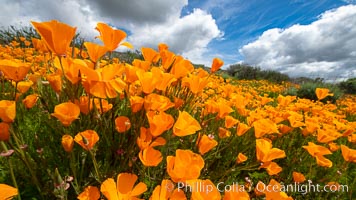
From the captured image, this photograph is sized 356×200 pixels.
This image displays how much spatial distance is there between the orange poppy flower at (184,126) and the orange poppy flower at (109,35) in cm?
52

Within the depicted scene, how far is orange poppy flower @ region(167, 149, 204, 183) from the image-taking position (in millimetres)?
874

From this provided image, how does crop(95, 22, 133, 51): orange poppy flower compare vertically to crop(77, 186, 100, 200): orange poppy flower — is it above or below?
above

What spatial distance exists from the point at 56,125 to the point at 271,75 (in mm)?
18629

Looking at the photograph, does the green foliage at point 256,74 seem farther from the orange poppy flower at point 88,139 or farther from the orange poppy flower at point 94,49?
the orange poppy flower at point 88,139

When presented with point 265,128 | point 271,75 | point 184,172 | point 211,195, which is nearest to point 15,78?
point 184,172

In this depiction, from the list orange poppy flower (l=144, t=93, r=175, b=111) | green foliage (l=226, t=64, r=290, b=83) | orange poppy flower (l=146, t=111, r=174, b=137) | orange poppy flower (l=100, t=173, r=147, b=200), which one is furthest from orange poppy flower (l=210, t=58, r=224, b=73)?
green foliage (l=226, t=64, r=290, b=83)

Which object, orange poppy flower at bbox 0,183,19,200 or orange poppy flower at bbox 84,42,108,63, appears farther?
orange poppy flower at bbox 84,42,108,63

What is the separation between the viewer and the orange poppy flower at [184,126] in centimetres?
115

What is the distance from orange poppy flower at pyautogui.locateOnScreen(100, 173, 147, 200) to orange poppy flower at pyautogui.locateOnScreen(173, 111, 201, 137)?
0.31 m

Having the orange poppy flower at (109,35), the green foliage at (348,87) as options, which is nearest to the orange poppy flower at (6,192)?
the orange poppy flower at (109,35)

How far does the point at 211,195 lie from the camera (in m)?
0.79

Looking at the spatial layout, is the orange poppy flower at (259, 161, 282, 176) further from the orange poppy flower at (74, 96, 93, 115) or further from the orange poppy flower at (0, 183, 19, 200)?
the orange poppy flower at (0, 183, 19, 200)

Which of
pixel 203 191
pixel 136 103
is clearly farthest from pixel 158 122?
pixel 203 191

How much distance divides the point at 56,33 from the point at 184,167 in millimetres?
788
